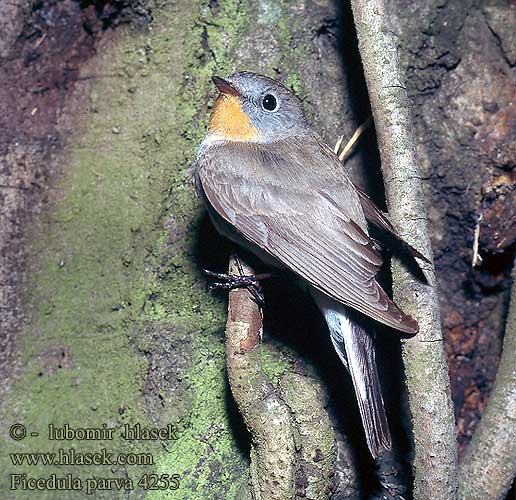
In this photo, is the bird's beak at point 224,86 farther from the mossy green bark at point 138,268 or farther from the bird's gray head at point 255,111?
the mossy green bark at point 138,268

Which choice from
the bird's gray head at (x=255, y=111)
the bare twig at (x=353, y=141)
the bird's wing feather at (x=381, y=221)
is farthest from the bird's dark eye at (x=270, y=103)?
the bird's wing feather at (x=381, y=221)

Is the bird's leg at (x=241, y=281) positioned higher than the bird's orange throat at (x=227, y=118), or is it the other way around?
the bird's orange throat at (x=227, y=118)

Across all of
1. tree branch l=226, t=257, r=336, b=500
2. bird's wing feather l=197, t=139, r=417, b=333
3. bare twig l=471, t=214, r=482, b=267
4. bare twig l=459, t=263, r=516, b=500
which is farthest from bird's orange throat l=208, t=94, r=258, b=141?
bare twig l=459, t=263, r=516, b=500

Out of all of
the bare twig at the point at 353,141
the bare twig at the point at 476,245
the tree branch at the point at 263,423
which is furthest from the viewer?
the bare twig at the point at 476,245

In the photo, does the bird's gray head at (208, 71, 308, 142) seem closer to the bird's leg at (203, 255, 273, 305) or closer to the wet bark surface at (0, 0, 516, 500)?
the wet bark surface at (0, 0, 516, 500)

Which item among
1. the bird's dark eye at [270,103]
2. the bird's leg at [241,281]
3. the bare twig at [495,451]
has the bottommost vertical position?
the bare twig at [495,451]

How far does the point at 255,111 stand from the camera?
3.06m

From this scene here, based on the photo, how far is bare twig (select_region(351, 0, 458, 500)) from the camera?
263 cm

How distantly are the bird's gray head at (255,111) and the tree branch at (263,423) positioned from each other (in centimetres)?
71

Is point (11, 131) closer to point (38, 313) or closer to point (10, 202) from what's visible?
point (10, 202)

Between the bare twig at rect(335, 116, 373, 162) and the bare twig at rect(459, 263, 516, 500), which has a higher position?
the bare twig at rect(335, 116, 373, 162)

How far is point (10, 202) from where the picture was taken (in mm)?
3166

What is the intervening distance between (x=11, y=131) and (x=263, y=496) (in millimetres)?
1743

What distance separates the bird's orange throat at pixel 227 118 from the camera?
2.98 meters
